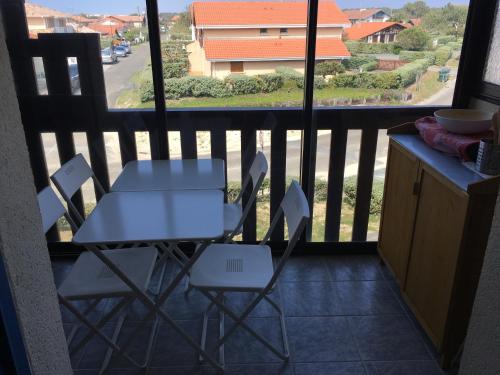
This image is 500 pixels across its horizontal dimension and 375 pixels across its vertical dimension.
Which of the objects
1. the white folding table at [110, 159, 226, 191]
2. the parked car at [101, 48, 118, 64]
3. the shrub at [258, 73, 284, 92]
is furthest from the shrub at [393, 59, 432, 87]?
the parked car at [101, 48, 118, 64]

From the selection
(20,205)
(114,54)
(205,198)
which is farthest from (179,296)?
(20,205)

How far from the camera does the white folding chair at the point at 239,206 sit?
2.43m

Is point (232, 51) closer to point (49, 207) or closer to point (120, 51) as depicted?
point (120, 51)

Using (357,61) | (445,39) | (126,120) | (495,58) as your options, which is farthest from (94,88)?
(495,58)

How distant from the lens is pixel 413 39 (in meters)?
2.62

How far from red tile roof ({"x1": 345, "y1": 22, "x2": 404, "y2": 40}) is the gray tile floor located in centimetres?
155

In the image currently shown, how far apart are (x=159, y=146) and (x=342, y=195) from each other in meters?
1.37

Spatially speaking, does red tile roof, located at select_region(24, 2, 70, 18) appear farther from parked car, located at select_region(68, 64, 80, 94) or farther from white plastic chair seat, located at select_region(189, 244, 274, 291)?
white plastic chair seat, located at select_region(189, 244, 274, 291)

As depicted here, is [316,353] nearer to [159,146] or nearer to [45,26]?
[159,146]

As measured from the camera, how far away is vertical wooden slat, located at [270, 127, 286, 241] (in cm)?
291

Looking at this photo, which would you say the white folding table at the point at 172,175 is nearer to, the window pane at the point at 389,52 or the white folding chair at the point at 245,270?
the white folding chair at the point at 245,270

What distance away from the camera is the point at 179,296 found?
8.59 ft

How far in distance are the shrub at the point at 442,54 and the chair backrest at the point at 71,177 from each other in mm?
2293

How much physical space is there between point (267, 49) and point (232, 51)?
0.72ft
